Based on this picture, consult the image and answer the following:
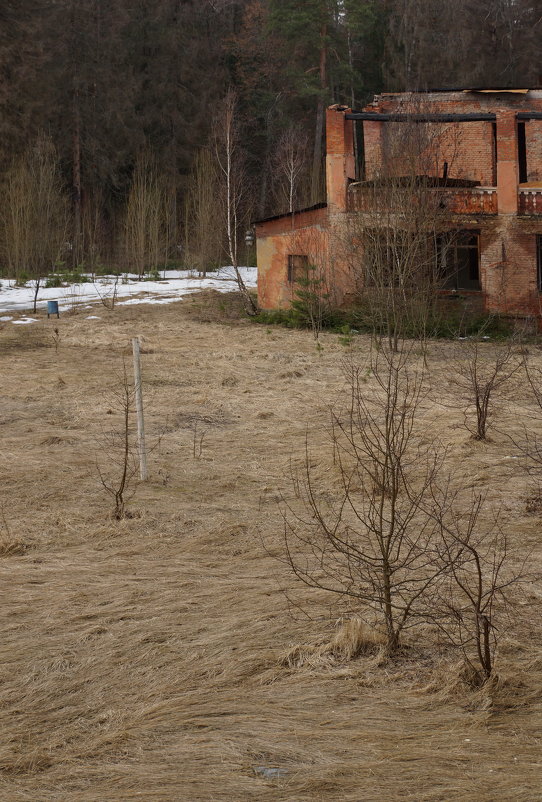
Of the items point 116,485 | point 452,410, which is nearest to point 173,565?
point 116,485

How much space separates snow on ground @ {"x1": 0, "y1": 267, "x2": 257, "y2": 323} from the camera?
32.4 metres

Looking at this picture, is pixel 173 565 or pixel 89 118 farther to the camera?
pixel 89 118

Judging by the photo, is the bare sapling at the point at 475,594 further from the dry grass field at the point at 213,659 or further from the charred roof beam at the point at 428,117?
the charred roof beam at the point at 428,117

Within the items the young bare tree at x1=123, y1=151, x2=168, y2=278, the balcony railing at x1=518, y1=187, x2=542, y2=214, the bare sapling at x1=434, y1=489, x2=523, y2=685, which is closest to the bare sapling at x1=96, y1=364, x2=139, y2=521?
the bare sapling at x1=434, y1=489, x2=523, y2=685

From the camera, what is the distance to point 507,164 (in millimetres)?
24688

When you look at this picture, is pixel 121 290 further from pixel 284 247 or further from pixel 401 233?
pixel 401 233

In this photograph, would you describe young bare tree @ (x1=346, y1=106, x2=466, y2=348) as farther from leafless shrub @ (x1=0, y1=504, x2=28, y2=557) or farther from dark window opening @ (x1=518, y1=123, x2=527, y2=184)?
leafless shrub @ (x1=0, y1=504, x2=28, y2=557)

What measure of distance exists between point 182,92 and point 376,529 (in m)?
46.7

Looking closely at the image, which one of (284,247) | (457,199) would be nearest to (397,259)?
(457,199)

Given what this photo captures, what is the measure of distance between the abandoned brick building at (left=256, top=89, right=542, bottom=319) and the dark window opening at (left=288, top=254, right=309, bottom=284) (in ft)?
0.10

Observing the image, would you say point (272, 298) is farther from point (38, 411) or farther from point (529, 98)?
point (38, 411)

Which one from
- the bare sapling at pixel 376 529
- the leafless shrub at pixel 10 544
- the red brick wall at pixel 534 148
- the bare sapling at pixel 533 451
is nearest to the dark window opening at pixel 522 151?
the red brick wall at pixel 534 148

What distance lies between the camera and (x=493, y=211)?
25.0 meters

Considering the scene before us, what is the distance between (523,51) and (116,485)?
124 ft
